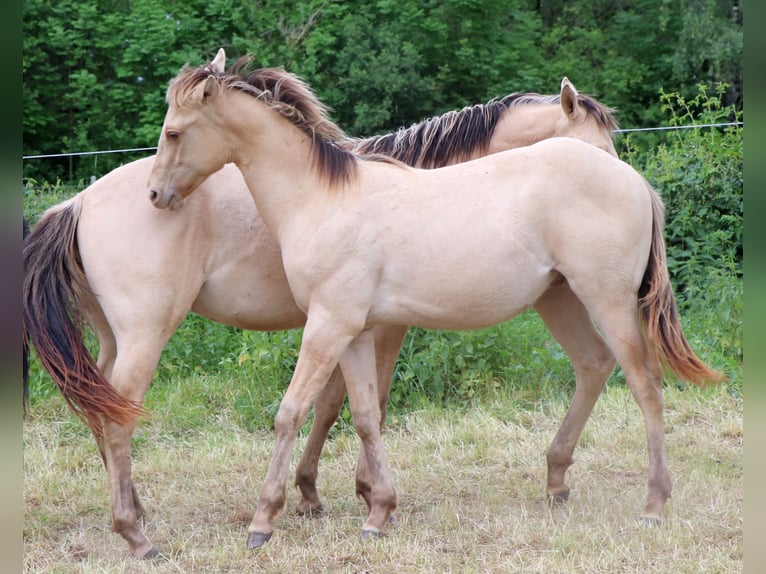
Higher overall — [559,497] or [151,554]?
[559,497]

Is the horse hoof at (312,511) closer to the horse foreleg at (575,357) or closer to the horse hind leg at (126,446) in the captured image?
the horse hind leg at (126,446)

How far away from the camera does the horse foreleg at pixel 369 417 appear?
156 inches

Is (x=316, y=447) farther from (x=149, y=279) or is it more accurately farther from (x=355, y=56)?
(x=355, y=56)

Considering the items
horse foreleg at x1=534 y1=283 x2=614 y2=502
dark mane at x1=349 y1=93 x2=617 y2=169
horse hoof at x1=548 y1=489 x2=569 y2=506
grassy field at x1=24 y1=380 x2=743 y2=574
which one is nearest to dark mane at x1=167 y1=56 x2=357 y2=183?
dark mane at x1=349 y1=93 x2=617 y2=169

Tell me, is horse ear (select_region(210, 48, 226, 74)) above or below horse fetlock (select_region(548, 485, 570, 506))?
above

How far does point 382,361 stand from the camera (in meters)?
4.44

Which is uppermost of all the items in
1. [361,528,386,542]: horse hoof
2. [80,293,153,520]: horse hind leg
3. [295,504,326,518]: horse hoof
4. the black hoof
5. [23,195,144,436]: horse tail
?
[23,195,144,436]: horse tail

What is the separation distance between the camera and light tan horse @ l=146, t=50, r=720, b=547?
377 centimetres

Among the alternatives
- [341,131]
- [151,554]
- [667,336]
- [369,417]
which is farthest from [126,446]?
[667,336]

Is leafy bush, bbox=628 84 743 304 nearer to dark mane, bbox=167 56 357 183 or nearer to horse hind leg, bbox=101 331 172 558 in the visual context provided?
dark mane, bbox=167 56 357 183

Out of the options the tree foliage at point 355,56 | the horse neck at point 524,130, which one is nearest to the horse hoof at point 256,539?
the horse neck at point 524,130

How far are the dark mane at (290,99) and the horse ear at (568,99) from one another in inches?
45.5

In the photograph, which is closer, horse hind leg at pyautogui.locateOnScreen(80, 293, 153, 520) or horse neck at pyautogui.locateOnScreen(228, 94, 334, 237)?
horse neck at pyautogui.locateOnScreen(228, 94, 334, 237)

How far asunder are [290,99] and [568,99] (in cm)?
145
